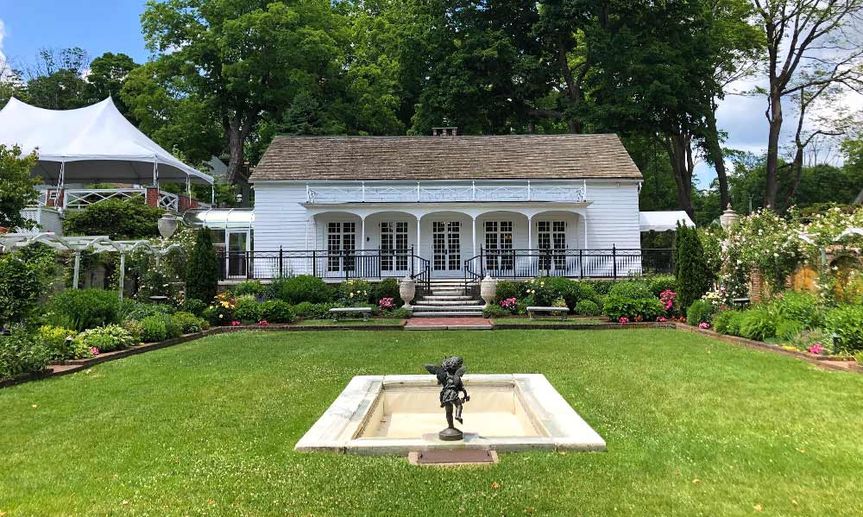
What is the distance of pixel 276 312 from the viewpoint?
691 inches

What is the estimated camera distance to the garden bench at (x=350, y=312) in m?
17.5

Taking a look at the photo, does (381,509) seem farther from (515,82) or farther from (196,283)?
(515,82)

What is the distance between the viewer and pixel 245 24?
35.8 metres

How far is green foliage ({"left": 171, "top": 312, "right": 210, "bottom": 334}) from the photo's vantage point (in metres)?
14.8

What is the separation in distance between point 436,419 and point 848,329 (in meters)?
8.00

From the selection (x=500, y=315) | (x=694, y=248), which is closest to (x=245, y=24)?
(x=500, y=315)

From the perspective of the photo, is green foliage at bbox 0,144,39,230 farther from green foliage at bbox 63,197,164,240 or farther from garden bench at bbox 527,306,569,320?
garden bench at bbox 527,306,569,320

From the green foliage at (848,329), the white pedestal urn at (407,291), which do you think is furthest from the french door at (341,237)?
the green foliage at (848,329)

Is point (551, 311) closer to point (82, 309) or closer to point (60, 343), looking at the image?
point (82, 309)

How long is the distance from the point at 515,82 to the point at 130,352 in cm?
3282

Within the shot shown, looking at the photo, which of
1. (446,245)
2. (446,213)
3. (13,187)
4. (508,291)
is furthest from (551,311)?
(13,187)

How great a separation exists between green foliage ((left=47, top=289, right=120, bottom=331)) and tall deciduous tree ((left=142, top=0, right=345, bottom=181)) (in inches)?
1058

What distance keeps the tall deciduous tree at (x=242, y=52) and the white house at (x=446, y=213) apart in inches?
490

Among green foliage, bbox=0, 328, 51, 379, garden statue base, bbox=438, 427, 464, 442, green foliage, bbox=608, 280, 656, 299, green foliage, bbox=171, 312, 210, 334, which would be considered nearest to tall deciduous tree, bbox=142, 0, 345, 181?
green foliage, bbox=171, 312, 210, 334
